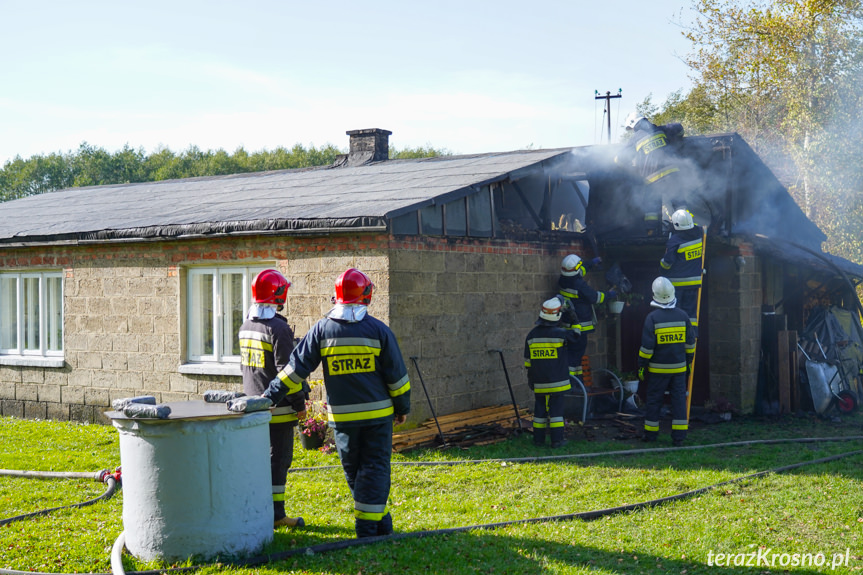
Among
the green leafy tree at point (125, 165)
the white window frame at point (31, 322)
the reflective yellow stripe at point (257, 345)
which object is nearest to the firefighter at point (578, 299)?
the reflective yellow stripe at point (257, 345)

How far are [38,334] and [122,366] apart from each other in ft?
6.90

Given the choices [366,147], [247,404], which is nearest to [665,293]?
[247,404]

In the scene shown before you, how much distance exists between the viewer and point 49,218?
46.8 ft

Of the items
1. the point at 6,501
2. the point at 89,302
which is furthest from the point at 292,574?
the point at 89,302

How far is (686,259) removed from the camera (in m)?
11.9

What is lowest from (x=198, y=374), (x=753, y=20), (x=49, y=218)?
(x=198, y=374)

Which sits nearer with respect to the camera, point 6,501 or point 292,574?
→ point 292,574

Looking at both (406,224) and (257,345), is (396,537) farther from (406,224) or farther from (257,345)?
(406,224)

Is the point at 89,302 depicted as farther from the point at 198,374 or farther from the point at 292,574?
the point at 292,574

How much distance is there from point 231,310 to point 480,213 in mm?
3621

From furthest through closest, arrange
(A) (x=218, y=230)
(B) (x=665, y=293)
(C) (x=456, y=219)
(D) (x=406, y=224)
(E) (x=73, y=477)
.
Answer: (C) (x=456, y=219) < (A) (x=218, y=230) < (B) (x=665, y=293) < (D) (x=406, y=224) < (E) (x=73, y=477)

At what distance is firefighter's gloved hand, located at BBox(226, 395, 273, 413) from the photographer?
18.7 ft

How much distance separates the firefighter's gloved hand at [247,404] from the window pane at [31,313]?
8.71 metres

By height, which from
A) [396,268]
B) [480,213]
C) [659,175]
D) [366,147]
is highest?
[366,147]
